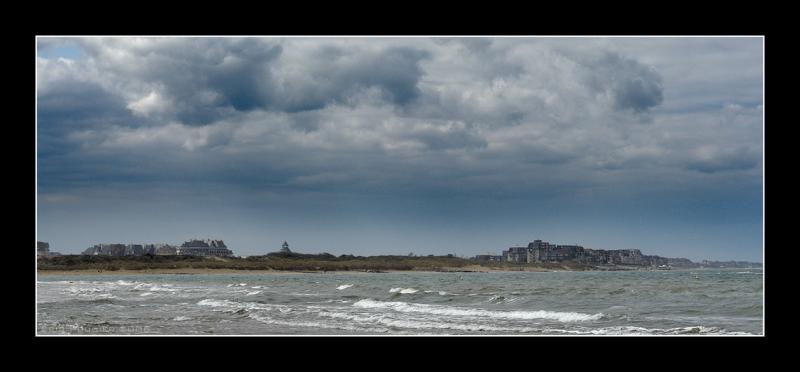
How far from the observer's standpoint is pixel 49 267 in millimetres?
93125

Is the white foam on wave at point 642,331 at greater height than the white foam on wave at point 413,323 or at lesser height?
greater

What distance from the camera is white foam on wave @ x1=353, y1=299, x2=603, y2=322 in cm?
2314

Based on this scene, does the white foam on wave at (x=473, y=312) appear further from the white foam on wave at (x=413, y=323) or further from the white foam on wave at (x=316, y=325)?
the white foam on wave at (x=316, y=325)

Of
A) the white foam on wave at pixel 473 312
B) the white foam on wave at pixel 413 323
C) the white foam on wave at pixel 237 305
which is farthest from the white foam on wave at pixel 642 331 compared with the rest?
the white foam on wave at pixel 237 305

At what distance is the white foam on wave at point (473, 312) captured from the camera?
911 inches

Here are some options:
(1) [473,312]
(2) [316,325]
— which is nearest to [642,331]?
(1) [473,312]

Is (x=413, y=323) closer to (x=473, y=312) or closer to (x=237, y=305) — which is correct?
(x=473, y=312)

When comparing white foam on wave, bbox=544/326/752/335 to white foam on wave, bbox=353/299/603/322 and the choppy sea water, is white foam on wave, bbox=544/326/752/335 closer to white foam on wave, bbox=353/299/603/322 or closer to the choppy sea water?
the choppy sea water
